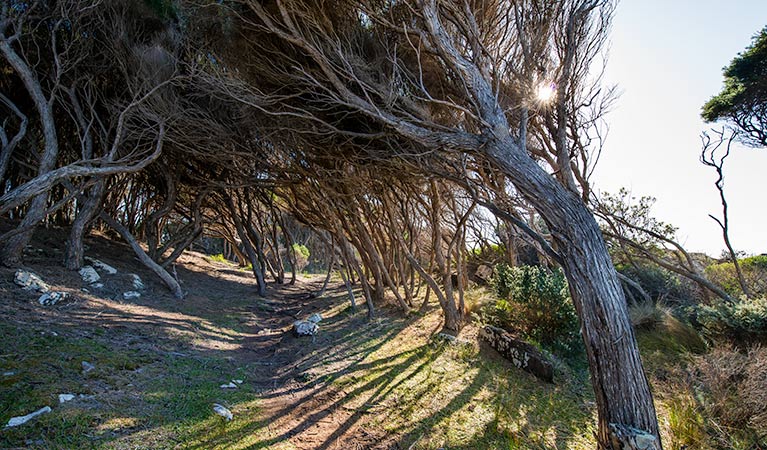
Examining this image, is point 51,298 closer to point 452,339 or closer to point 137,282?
point 137,282

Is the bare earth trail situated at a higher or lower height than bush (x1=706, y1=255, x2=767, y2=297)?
lower

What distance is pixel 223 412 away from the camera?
2930 millimetres

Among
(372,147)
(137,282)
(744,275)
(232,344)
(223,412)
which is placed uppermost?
(372,147)

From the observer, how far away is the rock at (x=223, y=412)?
9.45 ft

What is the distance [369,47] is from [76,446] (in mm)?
4635

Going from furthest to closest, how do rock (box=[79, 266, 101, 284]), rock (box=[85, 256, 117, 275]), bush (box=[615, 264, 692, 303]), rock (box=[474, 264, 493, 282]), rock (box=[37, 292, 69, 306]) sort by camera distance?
rock (box=[474, 264, 493, 282]) → bush (box=[615, 264, 692, 303]) → rock (box=[85, 256, 117, 275]) → rock (box=[79, 266, 101, 284]) → rock (box=[37, 292, 69, 306])

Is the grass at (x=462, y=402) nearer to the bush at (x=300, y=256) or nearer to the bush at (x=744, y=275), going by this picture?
the bush at (x=744, y=275)

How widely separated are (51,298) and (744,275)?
475 inches

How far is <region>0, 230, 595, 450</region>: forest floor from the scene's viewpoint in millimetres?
2486

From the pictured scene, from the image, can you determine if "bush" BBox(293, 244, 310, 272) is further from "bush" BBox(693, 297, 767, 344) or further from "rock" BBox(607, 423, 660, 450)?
"rock" BBox(607, 423, 660, 450)

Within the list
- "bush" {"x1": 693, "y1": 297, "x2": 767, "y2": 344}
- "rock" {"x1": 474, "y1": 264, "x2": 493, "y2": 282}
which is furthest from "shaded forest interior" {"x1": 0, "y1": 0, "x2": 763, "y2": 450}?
"rock" {"x1": 474, "y1": 264, "x2": 493, "y2": 282}

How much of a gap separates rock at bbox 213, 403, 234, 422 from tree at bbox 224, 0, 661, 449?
117 inches

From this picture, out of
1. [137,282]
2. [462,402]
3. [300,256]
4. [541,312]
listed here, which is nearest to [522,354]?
[541,312]

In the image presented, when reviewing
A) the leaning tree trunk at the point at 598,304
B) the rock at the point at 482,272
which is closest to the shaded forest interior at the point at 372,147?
the leaning tree trunk at the point at 598,304
